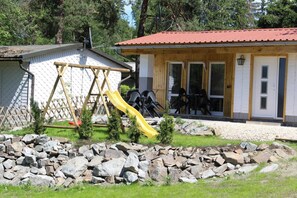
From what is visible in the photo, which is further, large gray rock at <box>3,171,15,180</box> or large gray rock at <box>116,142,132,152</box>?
large gray rock at <box>116,142,132,152</box>

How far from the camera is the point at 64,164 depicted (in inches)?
408

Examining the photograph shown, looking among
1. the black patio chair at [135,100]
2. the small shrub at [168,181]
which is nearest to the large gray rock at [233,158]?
the small shrub at [168,181]

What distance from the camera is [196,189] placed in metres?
7.89

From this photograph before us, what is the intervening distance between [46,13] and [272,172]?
24.8 meters

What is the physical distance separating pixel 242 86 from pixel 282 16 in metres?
17.8

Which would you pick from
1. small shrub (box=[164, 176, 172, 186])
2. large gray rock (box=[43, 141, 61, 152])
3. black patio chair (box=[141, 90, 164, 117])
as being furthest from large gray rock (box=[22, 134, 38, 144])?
black patio chair (box=[141, 90, 164, 117])

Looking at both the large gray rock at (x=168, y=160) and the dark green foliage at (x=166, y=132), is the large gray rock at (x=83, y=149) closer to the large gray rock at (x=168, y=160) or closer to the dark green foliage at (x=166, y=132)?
the dark green foliage at (x=166, y=132)

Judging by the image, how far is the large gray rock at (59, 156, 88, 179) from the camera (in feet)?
32.0

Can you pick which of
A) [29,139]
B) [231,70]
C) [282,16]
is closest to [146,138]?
[29,139]

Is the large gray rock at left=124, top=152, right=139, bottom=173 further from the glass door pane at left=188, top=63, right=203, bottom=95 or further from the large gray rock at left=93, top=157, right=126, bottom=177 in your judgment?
the glass door pane at left=188, top=63, right=203, bottom=95

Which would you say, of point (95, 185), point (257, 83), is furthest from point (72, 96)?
point (95, 185)

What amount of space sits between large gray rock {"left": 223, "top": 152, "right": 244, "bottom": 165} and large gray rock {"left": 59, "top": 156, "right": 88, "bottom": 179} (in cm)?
306

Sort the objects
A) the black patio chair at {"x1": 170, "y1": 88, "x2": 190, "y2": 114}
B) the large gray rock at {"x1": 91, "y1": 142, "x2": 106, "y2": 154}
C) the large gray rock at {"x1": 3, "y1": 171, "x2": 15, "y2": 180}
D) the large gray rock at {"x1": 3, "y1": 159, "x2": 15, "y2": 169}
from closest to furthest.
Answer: the large gray rock at {"x1": 3, "y1": 171, "x2": 15, "y2": 180}, the large gray rock at {"x1": 91, "y1": 142, "x2": 106, "y2": 154}, the large gray rock at {"x1": 3, "y1": 159, "x2": 15, "y2": 169}, the black patio chair at {"x1": 170, "y1": 88, "x2": 190, "y2": 114}

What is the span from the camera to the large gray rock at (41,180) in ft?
31.2
